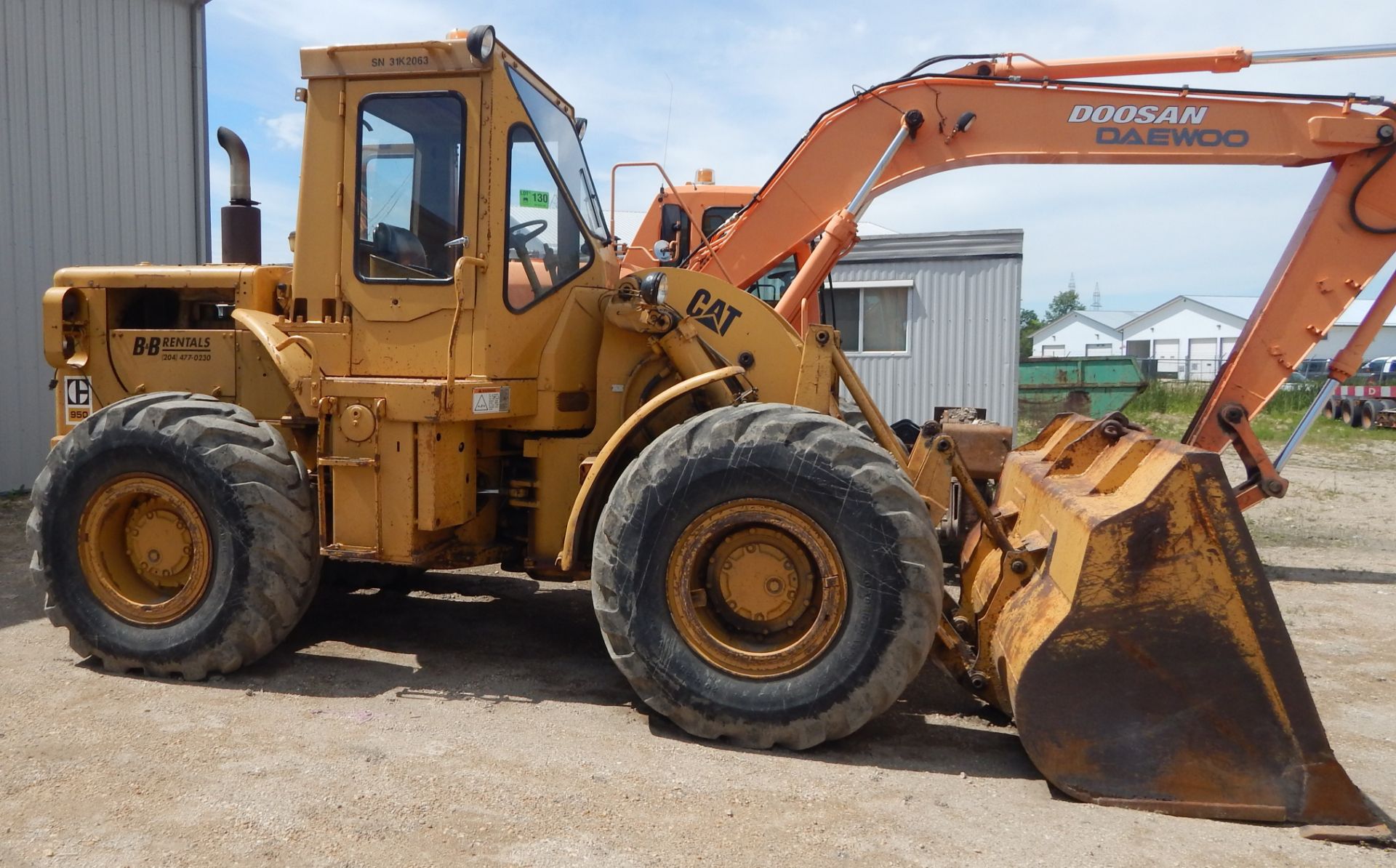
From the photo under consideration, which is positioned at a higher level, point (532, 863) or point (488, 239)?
point (488, 239)

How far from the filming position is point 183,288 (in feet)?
18.0

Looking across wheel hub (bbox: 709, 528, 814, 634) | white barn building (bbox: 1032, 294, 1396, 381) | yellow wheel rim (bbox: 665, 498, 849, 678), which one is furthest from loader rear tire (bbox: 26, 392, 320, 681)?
white barn building (bbox: 1032, 294, 1396, 381)

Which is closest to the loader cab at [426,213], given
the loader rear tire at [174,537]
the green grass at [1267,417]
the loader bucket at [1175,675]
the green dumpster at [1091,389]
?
the loader rear tire at [174,537]

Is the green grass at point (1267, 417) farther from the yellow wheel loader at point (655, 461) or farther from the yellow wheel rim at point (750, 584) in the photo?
the yellow wheel rim at point (750, 584)

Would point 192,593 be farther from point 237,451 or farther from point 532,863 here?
point 532,863

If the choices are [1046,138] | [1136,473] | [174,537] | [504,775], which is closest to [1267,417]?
[1046,138]

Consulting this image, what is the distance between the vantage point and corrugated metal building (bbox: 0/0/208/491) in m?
10.1

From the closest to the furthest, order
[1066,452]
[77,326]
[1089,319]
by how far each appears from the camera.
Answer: [1066,452] → [77,326] → [1089,319]

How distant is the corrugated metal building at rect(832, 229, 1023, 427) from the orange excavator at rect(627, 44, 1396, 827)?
442 centimetres

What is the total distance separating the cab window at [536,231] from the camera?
4742mm

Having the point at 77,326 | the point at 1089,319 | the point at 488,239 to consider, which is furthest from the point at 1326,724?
the point at 1089,319

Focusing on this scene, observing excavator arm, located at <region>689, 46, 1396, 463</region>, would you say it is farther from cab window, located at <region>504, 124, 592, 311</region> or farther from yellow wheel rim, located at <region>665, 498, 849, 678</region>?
yellow wheel rim, located at <region>665, 498, 849, 678</region>

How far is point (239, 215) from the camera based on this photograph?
19.8ft

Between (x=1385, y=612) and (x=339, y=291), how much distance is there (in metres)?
6.83
